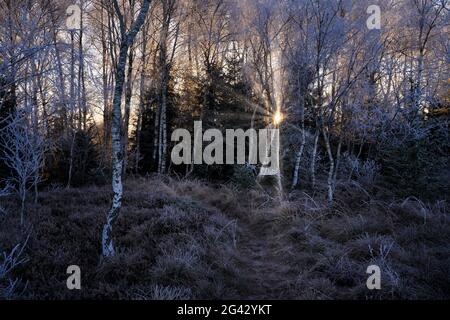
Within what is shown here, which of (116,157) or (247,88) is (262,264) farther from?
(247,88)

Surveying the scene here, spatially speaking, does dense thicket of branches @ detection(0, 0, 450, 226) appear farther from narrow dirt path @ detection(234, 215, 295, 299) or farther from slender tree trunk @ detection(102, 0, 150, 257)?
slender tree trunk @ detection(102, 0, 150, 257)

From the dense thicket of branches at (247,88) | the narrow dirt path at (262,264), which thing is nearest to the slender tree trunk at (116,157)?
the narrow dirt path at (262,264)

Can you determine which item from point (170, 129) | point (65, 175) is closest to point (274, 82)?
point (170, 129)

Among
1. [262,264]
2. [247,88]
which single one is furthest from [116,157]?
[247,88]

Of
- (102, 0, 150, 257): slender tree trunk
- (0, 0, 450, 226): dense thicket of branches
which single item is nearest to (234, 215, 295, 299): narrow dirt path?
(102, 0, 150, 257): slender tree trunk

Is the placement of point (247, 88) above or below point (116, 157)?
above

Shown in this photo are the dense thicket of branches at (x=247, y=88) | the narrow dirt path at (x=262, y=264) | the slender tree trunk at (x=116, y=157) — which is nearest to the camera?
the narrow dirt path at (x=262, y=264)

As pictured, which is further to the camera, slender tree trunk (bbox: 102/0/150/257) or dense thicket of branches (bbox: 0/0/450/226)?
dense thicket of branches (bbox: 0/0/450/226)

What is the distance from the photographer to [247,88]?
564 inches

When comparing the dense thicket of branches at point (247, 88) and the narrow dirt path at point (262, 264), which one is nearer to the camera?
the narrow dirt path at point (262, 264)

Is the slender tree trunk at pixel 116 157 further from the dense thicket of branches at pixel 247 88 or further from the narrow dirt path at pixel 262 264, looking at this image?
the dense thicket of branches at pixel 247 88

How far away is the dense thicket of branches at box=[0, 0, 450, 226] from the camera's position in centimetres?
988

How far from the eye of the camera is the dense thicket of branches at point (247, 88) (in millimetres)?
9883
